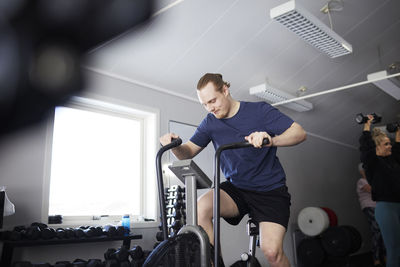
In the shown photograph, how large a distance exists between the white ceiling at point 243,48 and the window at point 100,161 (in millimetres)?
472

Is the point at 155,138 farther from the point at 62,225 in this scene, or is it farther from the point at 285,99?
the point at 285,99

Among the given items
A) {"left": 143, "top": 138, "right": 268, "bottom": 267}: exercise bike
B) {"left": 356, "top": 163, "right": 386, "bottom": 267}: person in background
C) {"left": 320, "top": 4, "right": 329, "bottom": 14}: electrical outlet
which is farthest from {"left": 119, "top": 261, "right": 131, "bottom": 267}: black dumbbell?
{"left": 356, "top": 163, "right": 386, "bottom": 267}: person in background

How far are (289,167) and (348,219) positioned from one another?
2276mm

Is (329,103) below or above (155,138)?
above

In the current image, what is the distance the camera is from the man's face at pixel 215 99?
1.90m

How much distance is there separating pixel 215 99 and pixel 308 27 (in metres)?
1.58

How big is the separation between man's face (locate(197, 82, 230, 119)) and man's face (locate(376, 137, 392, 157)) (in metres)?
2.19

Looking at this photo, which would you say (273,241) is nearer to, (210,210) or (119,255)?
(210,210)

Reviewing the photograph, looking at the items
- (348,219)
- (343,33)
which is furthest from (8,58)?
(348,219)

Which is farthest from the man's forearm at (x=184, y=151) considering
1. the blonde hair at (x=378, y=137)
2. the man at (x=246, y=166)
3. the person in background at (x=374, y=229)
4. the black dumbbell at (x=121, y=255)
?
the person in background at (x=374, y=229)

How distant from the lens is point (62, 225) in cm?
311

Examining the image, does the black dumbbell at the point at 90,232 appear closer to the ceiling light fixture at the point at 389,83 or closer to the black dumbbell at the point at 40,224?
the black dumbbell at the point at 40,224

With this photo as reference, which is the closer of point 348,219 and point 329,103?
point 329,103

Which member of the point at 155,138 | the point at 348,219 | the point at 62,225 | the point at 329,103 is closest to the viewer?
the point at 62,225
